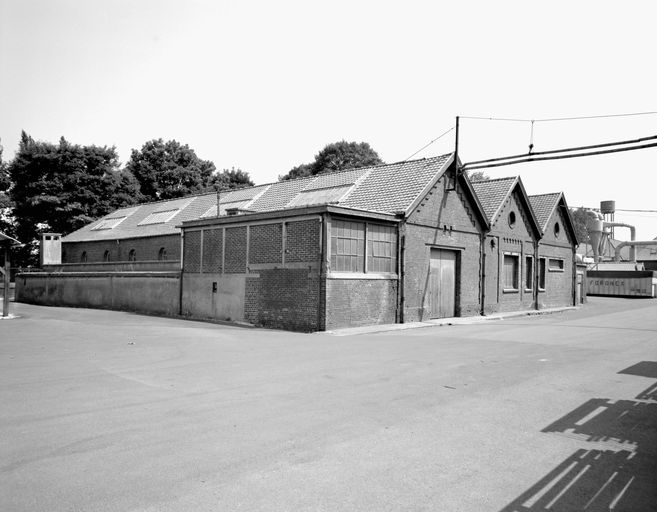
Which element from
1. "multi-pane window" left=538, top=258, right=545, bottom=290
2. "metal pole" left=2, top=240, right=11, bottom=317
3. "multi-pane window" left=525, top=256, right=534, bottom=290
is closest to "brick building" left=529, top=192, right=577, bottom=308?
"multi-pane window" left=538, top=258, right=545, bottom=290

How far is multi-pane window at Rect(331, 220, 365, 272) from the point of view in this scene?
17031 mm

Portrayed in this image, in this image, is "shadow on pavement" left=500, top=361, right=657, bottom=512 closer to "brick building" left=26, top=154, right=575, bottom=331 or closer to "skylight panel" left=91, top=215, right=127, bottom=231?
"brick building" left=26, top=154, right=575, bottom=331

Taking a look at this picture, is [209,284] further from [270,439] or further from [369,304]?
[270,439]

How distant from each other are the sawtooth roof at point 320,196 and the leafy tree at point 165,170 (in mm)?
17680

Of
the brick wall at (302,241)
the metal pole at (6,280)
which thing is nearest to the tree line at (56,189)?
the metal pole at (6,280)

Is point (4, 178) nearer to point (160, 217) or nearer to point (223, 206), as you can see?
point (160, 217)

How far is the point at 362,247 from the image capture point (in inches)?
711

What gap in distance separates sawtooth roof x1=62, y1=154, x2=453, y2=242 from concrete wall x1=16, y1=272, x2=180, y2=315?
126 inches

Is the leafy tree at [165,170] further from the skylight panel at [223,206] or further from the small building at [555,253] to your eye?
the small building at [555,253]

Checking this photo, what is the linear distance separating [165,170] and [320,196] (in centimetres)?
3623

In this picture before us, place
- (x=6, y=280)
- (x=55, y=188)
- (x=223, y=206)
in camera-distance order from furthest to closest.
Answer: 1. (x=55, y=188)
2. (x=223, y=206)
3. (x=6, y=280)

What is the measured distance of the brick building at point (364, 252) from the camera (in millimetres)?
17203

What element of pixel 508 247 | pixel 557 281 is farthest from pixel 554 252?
pixel 508 247

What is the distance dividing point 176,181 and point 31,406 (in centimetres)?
5212
